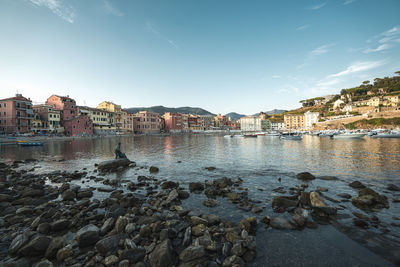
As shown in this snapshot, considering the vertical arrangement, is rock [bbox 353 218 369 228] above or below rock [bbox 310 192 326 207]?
below

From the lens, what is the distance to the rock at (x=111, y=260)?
5.33 m

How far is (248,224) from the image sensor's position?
712cm

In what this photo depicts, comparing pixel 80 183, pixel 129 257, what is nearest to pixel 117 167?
pixel 80 183

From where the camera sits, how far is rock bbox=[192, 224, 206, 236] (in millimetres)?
6828

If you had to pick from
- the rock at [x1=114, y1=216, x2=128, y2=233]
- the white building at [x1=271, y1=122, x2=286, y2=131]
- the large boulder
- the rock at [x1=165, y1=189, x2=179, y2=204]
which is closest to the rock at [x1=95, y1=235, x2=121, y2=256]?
the rock at [x1=114, y1=216, x2=128, y2=233]

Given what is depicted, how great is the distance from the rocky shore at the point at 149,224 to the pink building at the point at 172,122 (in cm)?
13241

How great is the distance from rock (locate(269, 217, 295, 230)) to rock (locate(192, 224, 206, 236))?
306cm

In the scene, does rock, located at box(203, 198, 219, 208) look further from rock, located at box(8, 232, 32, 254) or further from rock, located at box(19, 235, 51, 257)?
rock, located at box(8, 232, 32, 254)

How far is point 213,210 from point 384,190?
1160 centimetres

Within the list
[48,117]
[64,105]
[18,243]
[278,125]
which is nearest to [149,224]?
[18,243]

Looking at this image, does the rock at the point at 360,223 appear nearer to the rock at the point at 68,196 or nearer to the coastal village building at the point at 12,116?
the rock at the point at 68,196

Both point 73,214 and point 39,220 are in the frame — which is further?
point 73,214

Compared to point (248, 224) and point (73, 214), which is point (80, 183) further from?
point (248, 224)

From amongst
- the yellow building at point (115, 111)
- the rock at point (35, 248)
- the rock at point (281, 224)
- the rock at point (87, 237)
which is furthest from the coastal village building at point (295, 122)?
the rock at point (35, 248)
